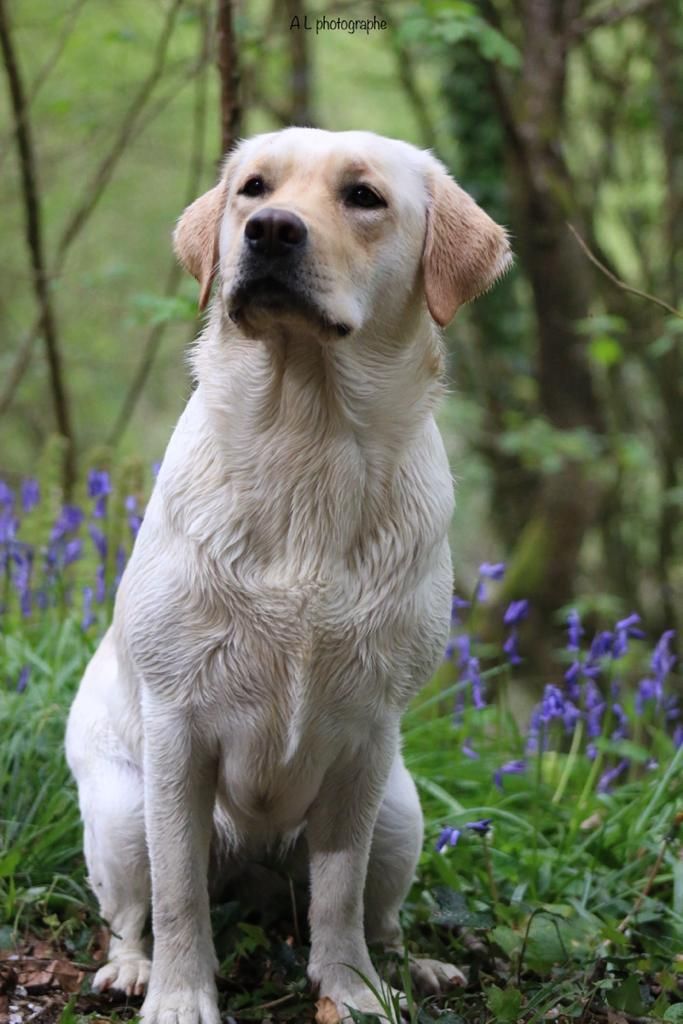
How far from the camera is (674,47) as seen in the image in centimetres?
784

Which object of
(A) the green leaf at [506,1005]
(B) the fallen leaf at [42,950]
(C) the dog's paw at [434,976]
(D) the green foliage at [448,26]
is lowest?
(B) the fallen leaf at [42,950]

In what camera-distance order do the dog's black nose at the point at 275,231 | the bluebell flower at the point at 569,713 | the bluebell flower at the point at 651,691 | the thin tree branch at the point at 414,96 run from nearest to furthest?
the dog's black nose at the point at 275,231 → the bluebell flower at the point at 569,713 → the bluebell flower at the point at 651,691 → the thin tree branch at the point at 414,96

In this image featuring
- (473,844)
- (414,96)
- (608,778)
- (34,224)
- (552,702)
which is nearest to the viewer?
(552,702)

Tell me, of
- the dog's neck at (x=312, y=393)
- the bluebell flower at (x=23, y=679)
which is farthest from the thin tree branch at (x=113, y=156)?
the dog's neck at (x=312, y=393)

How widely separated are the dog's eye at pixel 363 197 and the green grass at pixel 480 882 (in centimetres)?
153

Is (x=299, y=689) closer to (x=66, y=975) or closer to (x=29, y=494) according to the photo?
(x=66, y=975)

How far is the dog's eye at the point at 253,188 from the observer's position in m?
2.59

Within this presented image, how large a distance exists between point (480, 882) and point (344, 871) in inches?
29.1

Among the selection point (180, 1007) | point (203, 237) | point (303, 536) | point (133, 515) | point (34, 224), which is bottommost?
point (180, 1007)

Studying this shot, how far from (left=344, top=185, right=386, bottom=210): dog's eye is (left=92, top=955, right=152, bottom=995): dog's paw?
173cm

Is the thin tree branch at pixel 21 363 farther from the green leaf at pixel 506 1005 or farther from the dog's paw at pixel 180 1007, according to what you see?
the green leaf at pixel 506 1005

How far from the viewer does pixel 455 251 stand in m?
2.64

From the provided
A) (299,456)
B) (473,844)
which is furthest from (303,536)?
(473,844)

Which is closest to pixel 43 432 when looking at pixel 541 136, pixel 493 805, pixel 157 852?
pixel 541 136
